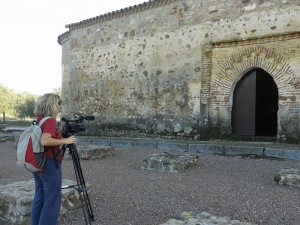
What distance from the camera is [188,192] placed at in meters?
4.83

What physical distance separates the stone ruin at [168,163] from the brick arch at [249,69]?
4062 millimetres

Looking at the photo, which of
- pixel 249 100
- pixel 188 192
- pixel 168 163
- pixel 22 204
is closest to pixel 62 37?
pixel 249 100

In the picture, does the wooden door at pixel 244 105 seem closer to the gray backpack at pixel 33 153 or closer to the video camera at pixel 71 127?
the video camera at pixel 71 127

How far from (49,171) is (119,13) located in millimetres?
11376

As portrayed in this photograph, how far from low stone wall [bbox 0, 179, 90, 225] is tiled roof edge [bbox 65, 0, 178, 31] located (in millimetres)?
Result: 9468

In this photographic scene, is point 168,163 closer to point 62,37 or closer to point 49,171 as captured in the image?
point 49,171

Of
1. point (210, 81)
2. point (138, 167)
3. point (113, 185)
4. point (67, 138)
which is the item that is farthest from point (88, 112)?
point (67, 138)

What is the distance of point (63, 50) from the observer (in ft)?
54.2

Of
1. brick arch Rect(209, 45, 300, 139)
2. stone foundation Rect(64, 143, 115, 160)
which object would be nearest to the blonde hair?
stone foundation Rect(64, 143, 115, 160)

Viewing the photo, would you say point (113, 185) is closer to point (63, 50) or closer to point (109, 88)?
point (109, 88)

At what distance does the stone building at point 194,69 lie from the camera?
9438mm

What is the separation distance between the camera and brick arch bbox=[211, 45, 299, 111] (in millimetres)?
9281

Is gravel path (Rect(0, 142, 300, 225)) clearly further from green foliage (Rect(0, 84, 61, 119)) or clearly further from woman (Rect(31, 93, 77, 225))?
green foliage (Rect(0, 84, 61, 119))

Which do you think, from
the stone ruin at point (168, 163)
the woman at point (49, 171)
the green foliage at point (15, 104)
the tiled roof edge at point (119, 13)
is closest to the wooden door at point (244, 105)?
the tiled roof edge at point (119, 13)
